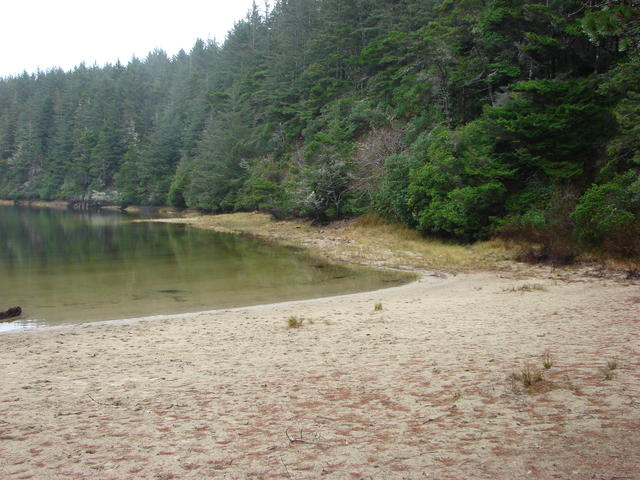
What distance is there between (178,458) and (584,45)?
25486mm

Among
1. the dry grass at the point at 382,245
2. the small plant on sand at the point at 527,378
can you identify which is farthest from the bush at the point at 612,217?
the small plant on sand at the point at 527,378

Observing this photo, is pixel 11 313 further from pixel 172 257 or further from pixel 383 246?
pixel 383 246

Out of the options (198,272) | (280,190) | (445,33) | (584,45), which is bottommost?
(198,272)

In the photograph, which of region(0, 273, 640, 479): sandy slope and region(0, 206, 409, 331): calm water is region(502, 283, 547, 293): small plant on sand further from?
region(0, 206, 409, 331): calm water

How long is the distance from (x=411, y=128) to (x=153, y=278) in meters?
21.9

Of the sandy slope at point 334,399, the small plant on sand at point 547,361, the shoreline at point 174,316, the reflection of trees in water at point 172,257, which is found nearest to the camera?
the sandy slope at point 334,399

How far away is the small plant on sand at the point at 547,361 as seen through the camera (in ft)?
20.7

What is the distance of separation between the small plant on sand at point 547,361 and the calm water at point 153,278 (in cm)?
944

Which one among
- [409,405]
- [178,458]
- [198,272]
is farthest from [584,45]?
[178,458]

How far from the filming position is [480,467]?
4004mm

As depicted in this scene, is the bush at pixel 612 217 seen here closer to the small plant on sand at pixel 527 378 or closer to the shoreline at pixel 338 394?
the shoreline at pixel 338 394

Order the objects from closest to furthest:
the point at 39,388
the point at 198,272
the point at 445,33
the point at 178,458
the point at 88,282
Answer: the point at 178,458, the point at 39,388, the point at 88,282, the point at 198,272, the point at 445,33

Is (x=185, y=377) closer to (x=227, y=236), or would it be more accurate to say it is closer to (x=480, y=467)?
(x=480, y=467)

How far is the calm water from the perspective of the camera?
14.4 m
